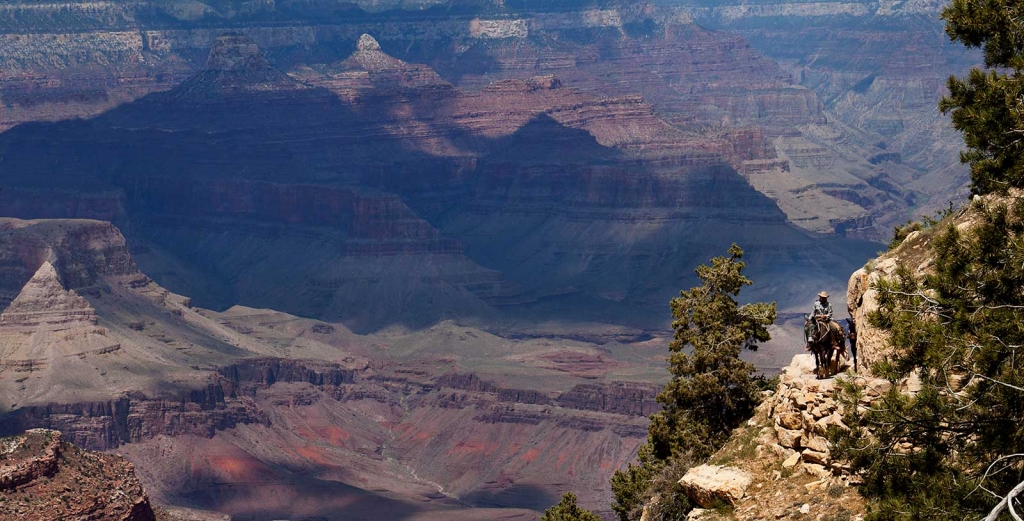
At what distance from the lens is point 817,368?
38.2 m

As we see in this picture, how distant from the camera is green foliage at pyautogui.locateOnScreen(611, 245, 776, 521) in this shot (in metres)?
43.5

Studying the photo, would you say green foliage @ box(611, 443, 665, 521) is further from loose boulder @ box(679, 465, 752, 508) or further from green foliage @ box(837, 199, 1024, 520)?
green foliage @ box(837, 199, 1024, 520)

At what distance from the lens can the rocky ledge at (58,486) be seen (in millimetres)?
85125

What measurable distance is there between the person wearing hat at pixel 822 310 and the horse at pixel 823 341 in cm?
11

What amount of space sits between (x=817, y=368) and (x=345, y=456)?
146 m

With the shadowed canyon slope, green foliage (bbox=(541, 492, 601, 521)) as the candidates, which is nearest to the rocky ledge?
green foliage (bbox=(541, 492, 601, 521))

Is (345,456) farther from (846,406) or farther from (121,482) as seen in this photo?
(846,406)

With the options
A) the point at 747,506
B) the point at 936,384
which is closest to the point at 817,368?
the point at 747,506

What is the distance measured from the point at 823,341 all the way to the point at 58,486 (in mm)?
56887

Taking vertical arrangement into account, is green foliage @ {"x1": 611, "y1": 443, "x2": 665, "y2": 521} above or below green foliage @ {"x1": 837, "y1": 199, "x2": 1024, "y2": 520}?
below

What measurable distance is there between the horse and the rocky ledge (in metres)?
53.5

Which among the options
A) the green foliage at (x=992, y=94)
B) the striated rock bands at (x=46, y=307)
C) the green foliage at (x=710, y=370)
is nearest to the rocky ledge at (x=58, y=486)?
the green foliage at (x=710, y=370)

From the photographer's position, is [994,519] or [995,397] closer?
[994,519]

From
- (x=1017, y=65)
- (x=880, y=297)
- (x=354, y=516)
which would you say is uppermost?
(x=1017, y=65)
